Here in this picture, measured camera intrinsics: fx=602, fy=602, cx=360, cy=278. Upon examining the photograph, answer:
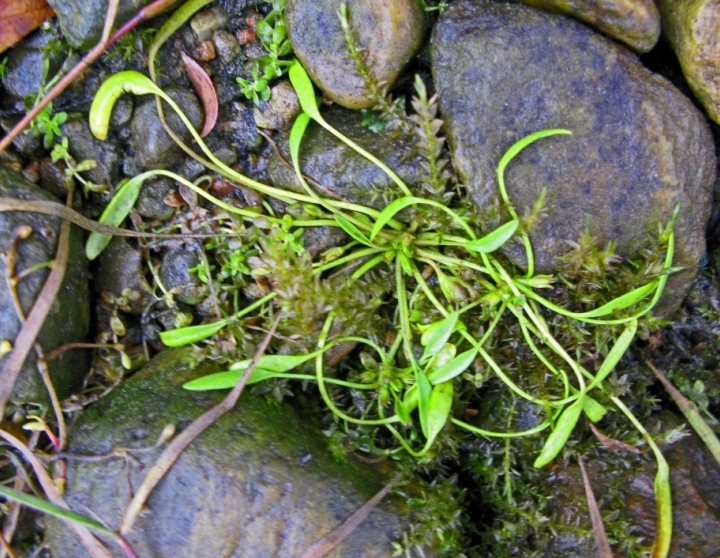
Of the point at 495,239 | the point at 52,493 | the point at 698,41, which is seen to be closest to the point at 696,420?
the point at 495,239

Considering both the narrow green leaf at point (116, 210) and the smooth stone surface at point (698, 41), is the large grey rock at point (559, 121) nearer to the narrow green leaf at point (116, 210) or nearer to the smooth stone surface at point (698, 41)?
the smooth stone surface at point (698, 41)

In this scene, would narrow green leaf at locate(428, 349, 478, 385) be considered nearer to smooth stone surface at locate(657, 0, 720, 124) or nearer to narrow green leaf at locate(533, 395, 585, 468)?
narrow green leaf at locate(533, 395, 585, 468)

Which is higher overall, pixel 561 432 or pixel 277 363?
pixel 277 363

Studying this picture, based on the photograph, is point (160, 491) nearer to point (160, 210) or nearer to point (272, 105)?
point (160, 210)

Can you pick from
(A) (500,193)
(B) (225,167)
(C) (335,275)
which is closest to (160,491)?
(C) (335,275)

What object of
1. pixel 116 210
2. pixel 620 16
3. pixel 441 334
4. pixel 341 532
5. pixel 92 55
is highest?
pixel 92 55

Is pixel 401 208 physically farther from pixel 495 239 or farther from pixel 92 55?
pixel 92 55
